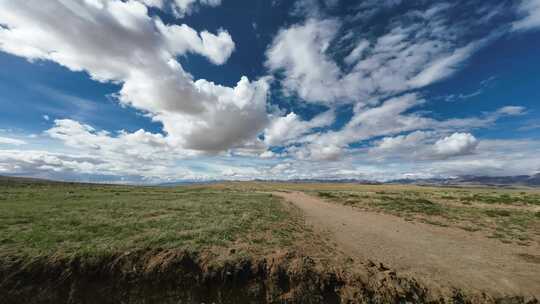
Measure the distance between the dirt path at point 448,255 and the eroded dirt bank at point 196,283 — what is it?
1139mm

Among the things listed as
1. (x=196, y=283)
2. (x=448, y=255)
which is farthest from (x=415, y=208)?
(x=196, y=283)

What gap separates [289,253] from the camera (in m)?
10.7

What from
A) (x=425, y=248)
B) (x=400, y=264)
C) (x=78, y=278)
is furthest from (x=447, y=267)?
(x=78, y=278)

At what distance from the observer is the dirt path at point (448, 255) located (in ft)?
30.5

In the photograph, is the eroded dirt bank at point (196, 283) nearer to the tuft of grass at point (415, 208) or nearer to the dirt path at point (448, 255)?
the dirt path at point (448, 255)

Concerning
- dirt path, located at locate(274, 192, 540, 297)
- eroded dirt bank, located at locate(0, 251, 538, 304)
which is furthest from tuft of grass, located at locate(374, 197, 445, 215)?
eroded dirt bank, located at locate(0, 251, 538, 304)

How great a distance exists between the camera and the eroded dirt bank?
315 inches

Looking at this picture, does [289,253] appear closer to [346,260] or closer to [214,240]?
[346,260]

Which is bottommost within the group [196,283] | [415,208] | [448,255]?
[448,255]

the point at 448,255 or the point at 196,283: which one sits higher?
the point at 196,283

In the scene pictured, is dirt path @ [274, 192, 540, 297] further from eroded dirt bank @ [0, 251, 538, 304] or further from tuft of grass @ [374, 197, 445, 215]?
tuft of grass @ [374, 197, 445, 215]

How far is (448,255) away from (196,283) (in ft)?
42.8

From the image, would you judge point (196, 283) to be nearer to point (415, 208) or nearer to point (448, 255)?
point (448, 255)

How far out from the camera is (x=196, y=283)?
28.1 feet
